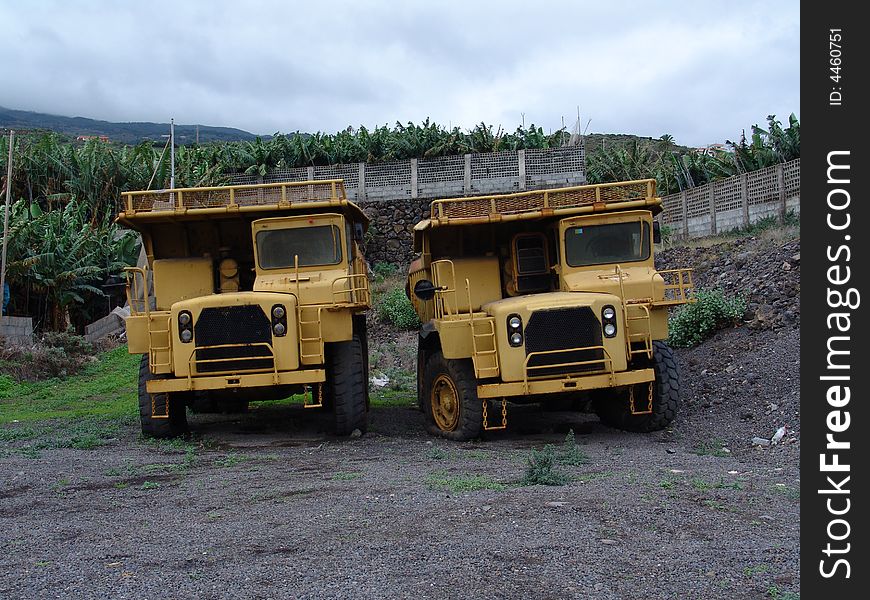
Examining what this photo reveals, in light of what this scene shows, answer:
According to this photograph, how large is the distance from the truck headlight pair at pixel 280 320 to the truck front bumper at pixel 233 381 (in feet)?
1.50

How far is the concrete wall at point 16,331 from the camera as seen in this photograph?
19516 millimetres

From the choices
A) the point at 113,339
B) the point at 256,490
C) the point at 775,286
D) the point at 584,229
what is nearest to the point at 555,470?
the point at 256,490

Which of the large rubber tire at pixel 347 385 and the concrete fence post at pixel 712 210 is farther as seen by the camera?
the concrete fence post at pixel 712 210

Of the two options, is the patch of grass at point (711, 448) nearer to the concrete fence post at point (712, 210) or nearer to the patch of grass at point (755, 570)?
the patch of grass at point (755, 570)

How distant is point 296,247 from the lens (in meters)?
11.5

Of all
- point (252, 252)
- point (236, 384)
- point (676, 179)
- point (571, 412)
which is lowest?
point (571, 412)

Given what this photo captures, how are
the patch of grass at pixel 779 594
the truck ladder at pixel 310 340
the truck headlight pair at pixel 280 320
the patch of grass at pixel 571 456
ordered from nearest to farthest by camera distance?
the patch of grass at pixel 779 594 < the patch of grass at pixel 571 456 < the truck headlight pair at pixel 280 320 < the truck ladder at pixel 310 340

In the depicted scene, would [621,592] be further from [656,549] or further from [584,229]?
[584,229]

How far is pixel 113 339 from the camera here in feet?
72.0

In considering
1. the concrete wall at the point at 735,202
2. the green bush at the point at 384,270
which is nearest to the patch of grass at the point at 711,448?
the concrete wall at the point at 735,202

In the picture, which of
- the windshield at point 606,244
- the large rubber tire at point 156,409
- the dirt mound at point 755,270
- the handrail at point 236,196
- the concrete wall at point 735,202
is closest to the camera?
the large rubber tire at point 156,409

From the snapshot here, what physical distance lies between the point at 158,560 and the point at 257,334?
5280 mm

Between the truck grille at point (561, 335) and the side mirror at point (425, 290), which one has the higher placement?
the side mirror at point (425, 290)

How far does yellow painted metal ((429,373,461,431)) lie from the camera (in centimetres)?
1072
